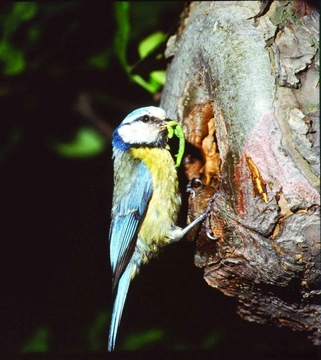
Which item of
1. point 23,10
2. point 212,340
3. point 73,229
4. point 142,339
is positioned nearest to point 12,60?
point 23,10

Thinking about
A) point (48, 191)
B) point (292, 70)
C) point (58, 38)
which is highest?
point (58, 38)

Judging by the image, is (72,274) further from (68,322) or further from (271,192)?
(271,192)

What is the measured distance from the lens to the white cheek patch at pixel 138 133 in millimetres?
A: 1955

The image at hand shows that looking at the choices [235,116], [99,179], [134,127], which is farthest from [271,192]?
[99,179]

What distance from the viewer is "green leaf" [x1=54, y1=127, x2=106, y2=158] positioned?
2359mm

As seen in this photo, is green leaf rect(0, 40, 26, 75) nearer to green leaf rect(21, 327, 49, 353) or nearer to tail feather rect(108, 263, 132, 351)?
tail feather rect(108, 263, 132, 351)

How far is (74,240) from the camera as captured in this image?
90.3 inches

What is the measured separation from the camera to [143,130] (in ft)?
6.48

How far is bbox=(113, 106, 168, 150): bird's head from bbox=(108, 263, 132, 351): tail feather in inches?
19.6

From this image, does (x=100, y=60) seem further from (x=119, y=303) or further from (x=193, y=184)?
(x=119, y=303)

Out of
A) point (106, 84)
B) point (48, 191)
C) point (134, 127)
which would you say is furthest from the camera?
point (106, 84)

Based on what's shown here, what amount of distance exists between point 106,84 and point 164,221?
999mm

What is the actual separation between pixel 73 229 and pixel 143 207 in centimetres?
60

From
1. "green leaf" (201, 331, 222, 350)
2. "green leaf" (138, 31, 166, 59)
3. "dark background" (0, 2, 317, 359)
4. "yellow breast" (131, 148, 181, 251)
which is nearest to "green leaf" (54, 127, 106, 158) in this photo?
"dark background" (0, 2, 317, 359)
